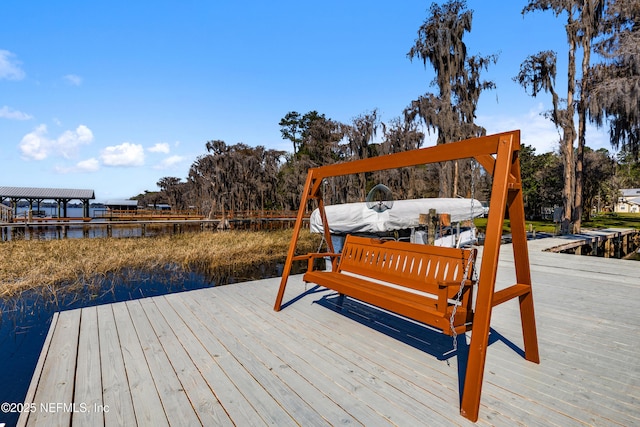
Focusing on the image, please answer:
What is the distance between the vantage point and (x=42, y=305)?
703cm

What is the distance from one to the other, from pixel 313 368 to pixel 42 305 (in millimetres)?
7240

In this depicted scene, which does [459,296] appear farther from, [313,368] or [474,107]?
[474,107]

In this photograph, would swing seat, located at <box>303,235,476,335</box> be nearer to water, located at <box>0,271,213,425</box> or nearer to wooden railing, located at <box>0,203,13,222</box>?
water, located at <box>0,271,213,425</box>

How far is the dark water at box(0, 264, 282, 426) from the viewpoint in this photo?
156 inches

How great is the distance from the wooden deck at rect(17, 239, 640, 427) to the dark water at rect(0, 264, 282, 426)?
77 cm

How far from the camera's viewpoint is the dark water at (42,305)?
3.96 metres

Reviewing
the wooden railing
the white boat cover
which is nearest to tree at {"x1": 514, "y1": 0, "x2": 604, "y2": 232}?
the white boat cover

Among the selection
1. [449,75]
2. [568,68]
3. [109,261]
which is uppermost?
[449,75]

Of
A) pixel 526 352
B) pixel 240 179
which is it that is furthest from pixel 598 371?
pixel 240 179

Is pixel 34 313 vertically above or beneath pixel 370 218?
beneath

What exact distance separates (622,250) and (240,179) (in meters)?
29.3

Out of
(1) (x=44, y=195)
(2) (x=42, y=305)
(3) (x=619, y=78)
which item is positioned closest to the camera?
(2) (x=42, y=305)

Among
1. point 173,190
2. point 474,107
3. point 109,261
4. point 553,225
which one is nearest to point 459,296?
point 109,261

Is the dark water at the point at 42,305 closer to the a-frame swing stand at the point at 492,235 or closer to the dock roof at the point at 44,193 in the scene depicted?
the a-frame swing stand at the point at 492,235
